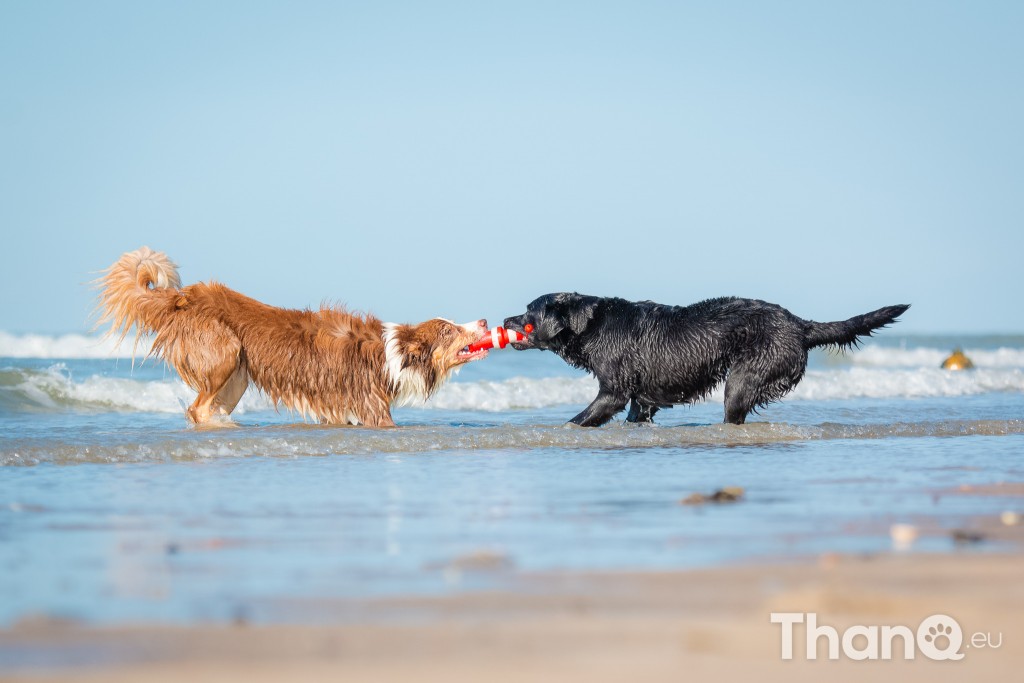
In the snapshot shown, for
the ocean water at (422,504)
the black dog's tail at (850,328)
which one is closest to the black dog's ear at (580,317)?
the ocean water at (422,504)

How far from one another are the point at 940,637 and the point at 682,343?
246 inches

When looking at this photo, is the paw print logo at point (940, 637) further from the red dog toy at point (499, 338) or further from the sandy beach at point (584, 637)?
the red dog toy at point (499, 338)

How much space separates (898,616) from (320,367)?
6.48 meters

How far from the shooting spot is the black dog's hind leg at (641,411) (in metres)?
9.73

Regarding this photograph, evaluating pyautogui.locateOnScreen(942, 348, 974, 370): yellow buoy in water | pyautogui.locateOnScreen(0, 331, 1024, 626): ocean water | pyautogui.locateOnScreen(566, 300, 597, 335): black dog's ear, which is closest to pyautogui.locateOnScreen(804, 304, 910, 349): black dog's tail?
pyautogui.locateOnScreen(0, 331, 1024, 626): ocean water

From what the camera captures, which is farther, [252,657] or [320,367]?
[320,367]

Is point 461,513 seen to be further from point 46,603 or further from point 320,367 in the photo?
point 320,367

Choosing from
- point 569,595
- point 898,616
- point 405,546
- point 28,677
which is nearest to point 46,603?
point 28,677

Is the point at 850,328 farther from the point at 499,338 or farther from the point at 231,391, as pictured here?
the point at 231,391

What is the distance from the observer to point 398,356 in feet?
30.1

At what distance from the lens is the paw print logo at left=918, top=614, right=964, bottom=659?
2875mm

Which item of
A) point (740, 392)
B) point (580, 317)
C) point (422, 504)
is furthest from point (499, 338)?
point (422, 504)

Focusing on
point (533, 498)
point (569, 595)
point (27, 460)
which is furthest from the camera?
point (27, 460)

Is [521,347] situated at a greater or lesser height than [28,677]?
greater
